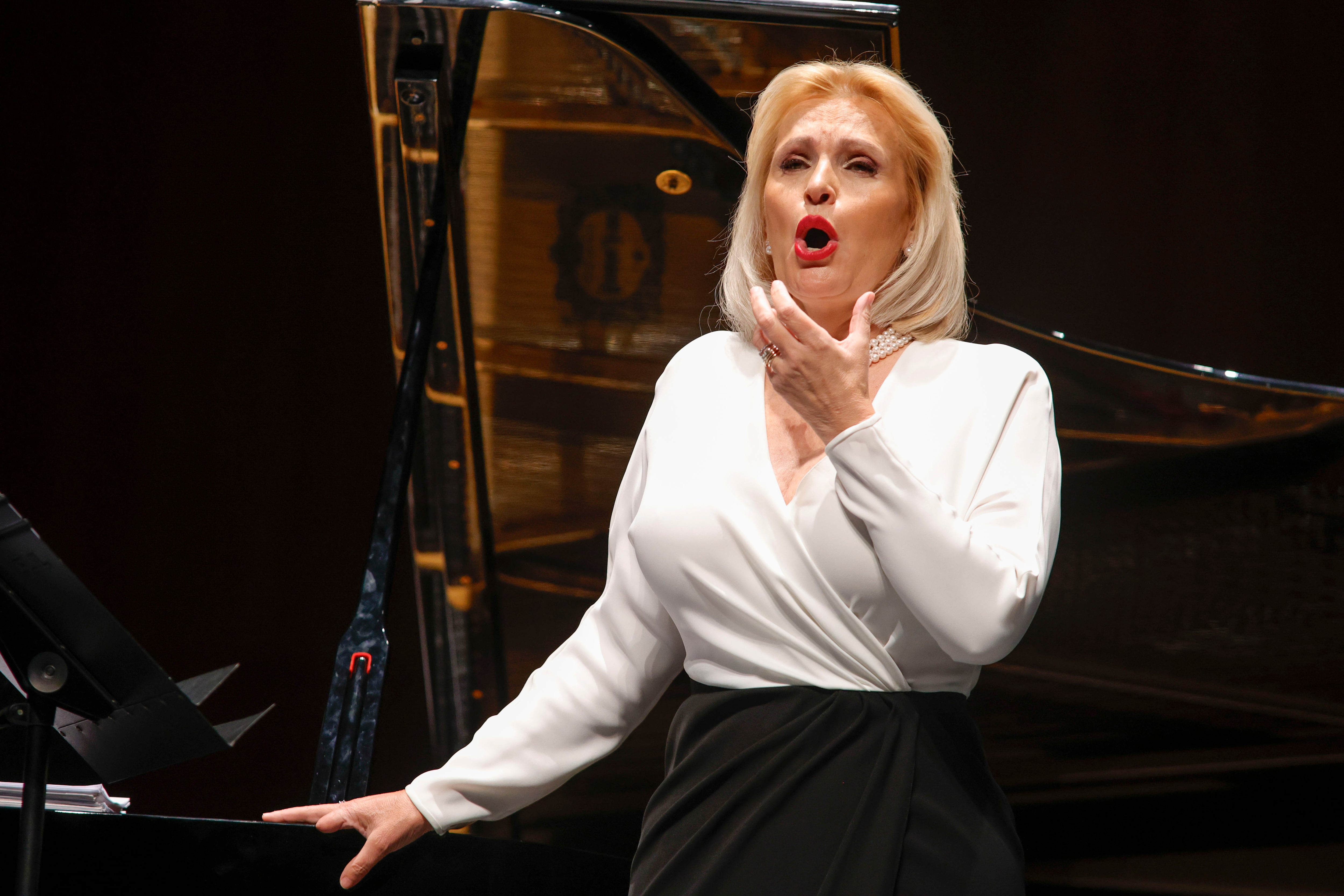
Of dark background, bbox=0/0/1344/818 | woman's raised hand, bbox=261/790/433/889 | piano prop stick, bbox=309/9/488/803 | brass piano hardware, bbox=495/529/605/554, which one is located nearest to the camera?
woman's raised hand, bbox=261/790/433/889

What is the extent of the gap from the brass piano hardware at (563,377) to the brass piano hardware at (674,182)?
433 mm

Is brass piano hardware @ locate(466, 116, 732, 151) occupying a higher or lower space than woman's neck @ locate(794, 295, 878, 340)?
higher

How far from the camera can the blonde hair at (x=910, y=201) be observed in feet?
4.09

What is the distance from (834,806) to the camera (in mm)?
1005

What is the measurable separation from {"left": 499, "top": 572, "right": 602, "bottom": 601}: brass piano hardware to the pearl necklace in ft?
4.07

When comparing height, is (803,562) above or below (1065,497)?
above

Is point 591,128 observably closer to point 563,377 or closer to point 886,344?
point 563,377

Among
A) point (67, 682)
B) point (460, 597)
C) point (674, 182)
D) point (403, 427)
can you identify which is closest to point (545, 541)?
point (460, 597)

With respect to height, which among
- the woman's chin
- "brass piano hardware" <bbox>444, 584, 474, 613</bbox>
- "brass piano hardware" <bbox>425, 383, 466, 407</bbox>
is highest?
the woman's chin

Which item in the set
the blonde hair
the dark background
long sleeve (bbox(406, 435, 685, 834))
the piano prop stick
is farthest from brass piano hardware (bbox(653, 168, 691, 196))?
the dark background

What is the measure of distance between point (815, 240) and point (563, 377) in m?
1.10

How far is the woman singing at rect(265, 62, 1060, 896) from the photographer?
100 cm

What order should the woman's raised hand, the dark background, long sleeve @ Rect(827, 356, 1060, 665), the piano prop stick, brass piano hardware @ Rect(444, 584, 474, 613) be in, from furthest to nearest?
1. the dark background
2. brass piano hardware @ Rect(444, 584, 474, 613)
3. the piano prop stick
4. the woman's raised hand
5. long sleeve @ Rect(827, 356, 1060, 665)

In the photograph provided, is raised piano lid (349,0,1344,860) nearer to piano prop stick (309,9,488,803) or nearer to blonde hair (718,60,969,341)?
piano prop stick (309,9,488,803)
